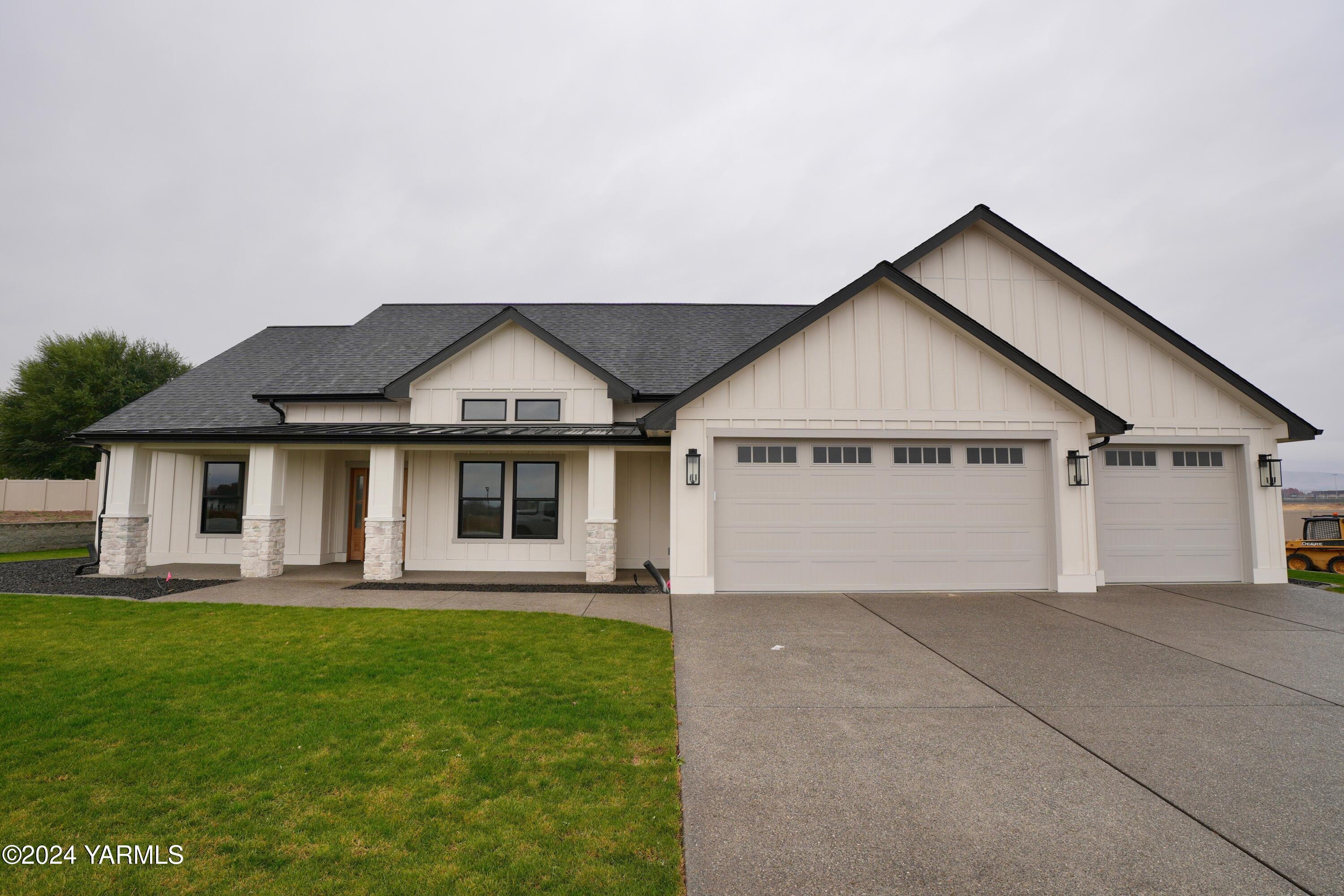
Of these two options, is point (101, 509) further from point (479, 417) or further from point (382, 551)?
point (479, 417)

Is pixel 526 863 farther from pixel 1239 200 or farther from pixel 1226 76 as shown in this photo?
pixel 1239 200

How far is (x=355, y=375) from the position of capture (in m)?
13.0

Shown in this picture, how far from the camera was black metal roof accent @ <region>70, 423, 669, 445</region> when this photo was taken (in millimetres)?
10906

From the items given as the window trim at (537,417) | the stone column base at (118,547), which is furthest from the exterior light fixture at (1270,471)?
the stone column base at (118,547)

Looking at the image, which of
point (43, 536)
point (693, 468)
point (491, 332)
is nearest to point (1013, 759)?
point (693, 468)

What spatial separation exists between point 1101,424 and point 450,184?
4069cm

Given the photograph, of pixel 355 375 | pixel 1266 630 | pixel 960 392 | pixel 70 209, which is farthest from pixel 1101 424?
pixel 70 209

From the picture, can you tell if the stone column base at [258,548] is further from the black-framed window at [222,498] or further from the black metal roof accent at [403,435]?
the black-framed window at [222,498]

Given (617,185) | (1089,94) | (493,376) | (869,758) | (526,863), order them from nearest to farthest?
(526,863) → (869,758) → (493,376) → (1089,94) → (617,185)

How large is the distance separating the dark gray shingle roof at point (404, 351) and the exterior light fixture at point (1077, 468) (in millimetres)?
6738

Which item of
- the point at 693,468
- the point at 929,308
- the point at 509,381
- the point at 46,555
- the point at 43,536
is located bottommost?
the point at 46,555

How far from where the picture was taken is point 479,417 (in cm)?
1227

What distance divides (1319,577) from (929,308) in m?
11.2

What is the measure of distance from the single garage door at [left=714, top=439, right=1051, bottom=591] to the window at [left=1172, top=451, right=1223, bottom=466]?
10.7 ft
